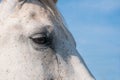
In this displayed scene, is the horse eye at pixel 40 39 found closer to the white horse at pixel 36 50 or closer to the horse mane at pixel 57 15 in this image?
the white horse at pixel 36 50

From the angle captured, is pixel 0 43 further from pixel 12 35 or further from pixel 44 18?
pixel 44 18

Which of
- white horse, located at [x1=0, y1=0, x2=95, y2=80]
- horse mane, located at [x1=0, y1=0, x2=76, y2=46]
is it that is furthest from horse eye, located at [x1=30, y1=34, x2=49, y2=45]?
horse mane, located at [x1=0, y1=0, x2=76, y2=46]

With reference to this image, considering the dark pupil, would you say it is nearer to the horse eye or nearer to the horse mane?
the horse eye

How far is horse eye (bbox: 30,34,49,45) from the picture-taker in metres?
3.29

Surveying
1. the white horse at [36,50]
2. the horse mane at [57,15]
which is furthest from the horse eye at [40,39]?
the horse mane at [57,15]

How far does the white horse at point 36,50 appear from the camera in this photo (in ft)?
10.6

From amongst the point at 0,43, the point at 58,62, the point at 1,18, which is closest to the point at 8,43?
the point at 0,43

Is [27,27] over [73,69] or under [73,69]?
over

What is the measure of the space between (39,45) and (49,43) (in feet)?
0.36

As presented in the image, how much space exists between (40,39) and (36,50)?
0.11 metres

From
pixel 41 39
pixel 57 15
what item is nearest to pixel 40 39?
pixel 41 39

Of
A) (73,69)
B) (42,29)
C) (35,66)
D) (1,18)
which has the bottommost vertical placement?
(73,69)

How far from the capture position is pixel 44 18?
343cm

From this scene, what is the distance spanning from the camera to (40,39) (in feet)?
10.8
